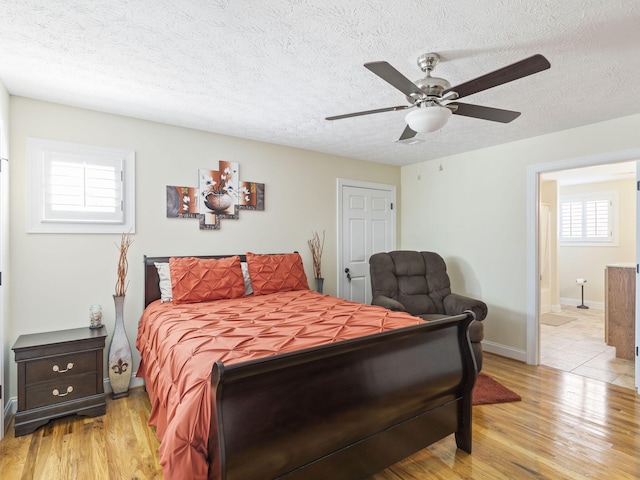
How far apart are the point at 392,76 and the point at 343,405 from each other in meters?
1.58

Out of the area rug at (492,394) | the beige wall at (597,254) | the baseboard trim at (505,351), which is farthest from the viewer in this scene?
the beige wall at (597,254)

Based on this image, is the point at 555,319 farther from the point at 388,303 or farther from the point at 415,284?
the point at 388,303

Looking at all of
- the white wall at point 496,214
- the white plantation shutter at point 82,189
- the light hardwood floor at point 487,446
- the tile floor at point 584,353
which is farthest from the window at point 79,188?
the tile floor at point 584,353

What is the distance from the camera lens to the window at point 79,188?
2.69 meters

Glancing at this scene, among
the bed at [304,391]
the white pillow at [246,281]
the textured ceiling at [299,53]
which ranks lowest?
the bed at [304,391]

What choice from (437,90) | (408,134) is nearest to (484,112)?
(437,90)

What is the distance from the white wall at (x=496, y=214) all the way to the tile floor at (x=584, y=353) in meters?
0.49

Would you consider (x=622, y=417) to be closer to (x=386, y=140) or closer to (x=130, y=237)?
(x=386, y=140)

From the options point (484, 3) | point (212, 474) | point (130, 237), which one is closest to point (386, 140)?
point (484, 3)

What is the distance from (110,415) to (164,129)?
250cm

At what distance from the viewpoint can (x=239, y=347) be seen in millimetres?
1663

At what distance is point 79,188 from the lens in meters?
2.86

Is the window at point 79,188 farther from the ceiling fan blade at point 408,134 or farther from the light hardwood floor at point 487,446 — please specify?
the ceiling fan blade at point 408,134

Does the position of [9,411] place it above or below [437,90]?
below
